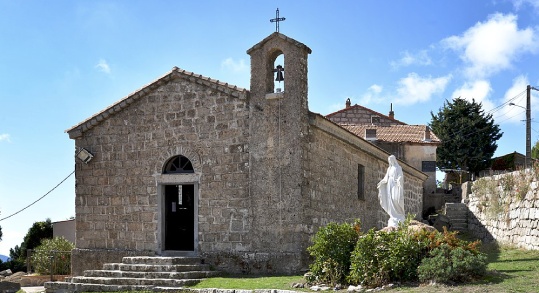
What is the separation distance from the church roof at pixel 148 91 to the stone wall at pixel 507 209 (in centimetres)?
952

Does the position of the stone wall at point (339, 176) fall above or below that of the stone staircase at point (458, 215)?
above

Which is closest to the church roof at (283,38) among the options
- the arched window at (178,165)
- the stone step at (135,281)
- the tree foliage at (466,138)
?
the arched window at (178,165)

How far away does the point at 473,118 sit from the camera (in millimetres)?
47844

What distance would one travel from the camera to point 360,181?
21734 millimetres

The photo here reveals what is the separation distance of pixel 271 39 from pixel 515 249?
33.6 ft

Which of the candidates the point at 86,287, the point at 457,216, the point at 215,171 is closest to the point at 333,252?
the point at 215,171

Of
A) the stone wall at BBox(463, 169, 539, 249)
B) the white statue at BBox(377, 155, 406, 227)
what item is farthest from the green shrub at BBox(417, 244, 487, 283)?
the stone wall at BBox(463, 169, 539, 249)

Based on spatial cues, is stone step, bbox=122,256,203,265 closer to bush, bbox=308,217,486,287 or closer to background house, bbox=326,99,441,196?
bush, bbox=308,217,486,287

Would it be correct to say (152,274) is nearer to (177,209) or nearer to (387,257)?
(177,209)

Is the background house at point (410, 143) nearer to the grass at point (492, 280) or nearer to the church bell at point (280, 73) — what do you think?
the grass at point (492, 280)

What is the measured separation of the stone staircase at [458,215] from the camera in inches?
1063

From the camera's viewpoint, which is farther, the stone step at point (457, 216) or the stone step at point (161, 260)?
the stone step at point (457, 216)

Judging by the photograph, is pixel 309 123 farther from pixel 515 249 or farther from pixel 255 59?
pixel 515 249

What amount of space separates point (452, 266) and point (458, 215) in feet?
52.3
